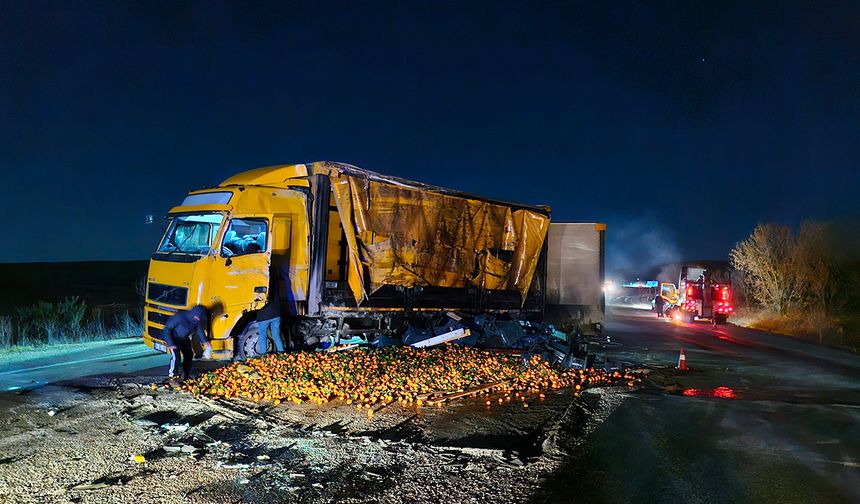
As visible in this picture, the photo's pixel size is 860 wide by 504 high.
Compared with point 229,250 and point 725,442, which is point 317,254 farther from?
point 725,442

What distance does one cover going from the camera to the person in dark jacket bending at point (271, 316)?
967 centimetres

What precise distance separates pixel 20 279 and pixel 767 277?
189 ft

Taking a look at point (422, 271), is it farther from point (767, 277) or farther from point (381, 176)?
point (767, 277)

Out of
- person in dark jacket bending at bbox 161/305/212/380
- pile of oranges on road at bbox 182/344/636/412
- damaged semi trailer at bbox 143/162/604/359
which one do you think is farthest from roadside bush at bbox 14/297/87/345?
pile of oranges on road at bbox 182/344/636/412

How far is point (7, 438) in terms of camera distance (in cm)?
594

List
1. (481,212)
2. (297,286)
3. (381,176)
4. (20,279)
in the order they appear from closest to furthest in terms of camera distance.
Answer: (297,286), (381,176), (481,212), (20,279)

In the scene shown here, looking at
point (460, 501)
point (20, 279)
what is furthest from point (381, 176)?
point (20, 279)

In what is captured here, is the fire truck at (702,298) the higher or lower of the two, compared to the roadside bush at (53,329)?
higher

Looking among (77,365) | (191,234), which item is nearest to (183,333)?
(191,234)

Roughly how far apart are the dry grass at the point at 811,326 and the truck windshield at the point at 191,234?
17541 mm

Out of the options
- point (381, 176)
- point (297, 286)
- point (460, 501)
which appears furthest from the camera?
point (381, 176)

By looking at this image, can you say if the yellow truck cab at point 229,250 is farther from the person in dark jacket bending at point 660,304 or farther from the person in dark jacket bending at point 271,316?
the person in dark jacket bending at point 660,304

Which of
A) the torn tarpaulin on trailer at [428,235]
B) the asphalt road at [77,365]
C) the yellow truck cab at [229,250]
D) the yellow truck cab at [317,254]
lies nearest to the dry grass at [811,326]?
the torn tarpaulin on trailer at [428,235]

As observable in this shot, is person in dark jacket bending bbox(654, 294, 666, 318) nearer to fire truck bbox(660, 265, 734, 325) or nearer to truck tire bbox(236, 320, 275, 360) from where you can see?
fire truck bbox(660, 265, 734, 325)
